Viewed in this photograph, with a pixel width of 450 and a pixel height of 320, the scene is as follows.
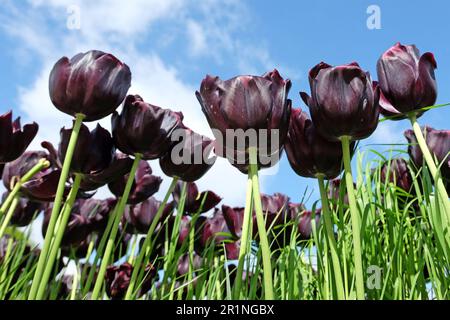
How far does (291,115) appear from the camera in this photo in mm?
857

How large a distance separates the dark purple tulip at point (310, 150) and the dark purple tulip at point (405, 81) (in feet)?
0.44

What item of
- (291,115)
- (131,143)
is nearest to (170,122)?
(131,143)

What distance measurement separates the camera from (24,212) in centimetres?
168

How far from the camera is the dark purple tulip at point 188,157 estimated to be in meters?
1.03

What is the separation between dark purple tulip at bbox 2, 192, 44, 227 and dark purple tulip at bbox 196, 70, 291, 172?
1.08m

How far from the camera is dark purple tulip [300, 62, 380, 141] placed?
76 centimetres

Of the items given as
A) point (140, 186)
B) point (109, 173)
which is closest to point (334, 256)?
point (109, 173)

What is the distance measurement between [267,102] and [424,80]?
0.99 feet

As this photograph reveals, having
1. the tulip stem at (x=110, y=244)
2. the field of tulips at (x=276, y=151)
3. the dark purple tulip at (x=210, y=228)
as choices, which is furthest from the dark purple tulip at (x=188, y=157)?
the dark purple tulip at (x=210, y=228)

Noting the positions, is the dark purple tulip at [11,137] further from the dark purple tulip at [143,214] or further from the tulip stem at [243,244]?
the tulip stem at [243,244]

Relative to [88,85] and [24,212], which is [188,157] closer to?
[88,85]

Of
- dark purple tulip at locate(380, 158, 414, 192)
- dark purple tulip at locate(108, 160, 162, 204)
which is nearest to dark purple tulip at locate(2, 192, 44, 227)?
dark purple tulip at locate(108, 160, 162, 204)

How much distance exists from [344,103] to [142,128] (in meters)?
0.36
